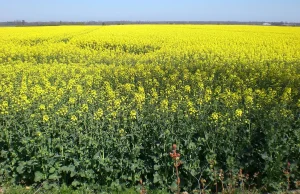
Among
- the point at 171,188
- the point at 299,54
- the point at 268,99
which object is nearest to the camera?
the point at 171,188

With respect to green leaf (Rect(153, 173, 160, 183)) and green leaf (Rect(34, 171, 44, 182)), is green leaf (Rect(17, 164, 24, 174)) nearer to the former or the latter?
green leaf (Rect(34, 171, 44, 182))

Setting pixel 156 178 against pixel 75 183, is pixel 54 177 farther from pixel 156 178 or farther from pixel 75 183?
pixel 156 178

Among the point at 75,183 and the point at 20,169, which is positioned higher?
the point at 20,169

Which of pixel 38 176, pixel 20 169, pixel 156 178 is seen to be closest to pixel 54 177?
pixel 38 176

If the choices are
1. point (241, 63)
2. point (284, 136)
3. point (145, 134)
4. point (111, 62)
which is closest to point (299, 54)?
point (241, 63)

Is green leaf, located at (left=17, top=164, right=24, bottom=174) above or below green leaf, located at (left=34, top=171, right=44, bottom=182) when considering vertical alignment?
above

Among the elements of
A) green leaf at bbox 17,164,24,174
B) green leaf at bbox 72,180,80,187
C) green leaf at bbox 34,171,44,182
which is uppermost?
green leaf at bbox 17,164,24,174

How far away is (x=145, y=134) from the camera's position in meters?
5.42

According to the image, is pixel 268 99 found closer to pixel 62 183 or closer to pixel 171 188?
pixel 171 188

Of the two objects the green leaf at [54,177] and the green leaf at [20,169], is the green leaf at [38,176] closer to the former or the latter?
the green leaf at [54,177]

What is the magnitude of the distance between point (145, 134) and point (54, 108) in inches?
82.9

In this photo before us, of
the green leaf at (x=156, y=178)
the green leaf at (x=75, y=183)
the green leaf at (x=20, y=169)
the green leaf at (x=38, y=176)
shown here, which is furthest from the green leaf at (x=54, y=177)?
the green leaf at (x=156, y=178)

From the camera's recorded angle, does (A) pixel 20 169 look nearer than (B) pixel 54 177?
No

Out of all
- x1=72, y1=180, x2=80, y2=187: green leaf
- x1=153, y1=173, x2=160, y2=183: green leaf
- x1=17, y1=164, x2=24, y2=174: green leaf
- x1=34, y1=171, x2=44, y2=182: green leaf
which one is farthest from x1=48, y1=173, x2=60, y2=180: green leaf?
x1=153, y1=173, x2=160, y2=183: green leaf
